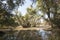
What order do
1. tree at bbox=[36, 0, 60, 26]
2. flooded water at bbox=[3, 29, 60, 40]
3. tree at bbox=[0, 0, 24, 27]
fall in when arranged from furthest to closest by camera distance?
1. tree at bbox=[36, 0, 60, 26]
2. tree at bbox=[0, 0, 24, 27]
3. flooded water at bbox=[3, 29, 60, 40]

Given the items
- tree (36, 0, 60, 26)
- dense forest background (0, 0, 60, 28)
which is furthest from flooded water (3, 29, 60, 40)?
tree (36, 0, 60, 26)

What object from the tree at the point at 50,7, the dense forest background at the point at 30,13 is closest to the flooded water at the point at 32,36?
the dense forest background at the point at 30,13

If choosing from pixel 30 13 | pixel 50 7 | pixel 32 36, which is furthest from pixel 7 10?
pixel 30 13

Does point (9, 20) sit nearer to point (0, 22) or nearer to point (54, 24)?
point (0, 22)

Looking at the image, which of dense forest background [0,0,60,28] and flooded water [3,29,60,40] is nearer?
flooded water [3,29,60,40]

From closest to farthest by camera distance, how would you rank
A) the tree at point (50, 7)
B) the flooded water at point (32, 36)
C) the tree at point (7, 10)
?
the flooded water at point (32, 36), the tree at point (7, 10), the tree at point (50, 7)

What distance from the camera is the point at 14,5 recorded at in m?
17.5

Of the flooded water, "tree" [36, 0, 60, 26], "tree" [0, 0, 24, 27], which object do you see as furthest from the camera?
"tree" [36, 0, 60, 26]

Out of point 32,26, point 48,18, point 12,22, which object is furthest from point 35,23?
point 12,22

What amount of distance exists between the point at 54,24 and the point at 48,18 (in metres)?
1.23

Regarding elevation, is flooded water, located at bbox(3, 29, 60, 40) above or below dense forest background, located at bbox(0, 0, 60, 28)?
below

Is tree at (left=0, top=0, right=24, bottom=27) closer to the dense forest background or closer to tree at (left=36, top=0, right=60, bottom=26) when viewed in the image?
the dense forest background

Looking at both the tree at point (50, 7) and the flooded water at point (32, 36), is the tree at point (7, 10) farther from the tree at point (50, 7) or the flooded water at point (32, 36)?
the tree at point (50, 7)

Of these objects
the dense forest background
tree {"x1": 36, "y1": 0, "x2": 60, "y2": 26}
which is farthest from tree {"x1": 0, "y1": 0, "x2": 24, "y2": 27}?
tree {"x1": 36, "y1": 0, "x2": 60, "y2": 26}
